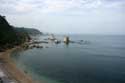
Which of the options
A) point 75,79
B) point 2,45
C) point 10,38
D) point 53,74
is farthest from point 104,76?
point 10,38

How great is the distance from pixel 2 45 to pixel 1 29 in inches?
685

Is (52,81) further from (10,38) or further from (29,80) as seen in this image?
(10,38)

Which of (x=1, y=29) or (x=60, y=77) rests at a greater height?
(x=1, y=29)

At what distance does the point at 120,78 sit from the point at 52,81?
1677 centimetres

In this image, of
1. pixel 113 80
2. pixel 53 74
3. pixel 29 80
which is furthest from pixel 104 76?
pixel 29 80

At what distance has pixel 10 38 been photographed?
11406cm

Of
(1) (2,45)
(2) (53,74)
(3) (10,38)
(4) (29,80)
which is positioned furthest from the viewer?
(3) (10,38)

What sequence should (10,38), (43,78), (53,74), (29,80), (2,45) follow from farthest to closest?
1. (10,38)
2. (2,45)
3. (53,74)
4. (43,78)
5. (29,80)

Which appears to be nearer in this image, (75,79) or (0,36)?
(75,79)

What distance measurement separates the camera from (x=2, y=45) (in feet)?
331

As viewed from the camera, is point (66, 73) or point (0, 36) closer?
point (66, 73)

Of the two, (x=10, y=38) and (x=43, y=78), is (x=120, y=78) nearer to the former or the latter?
(x=43, y=78)

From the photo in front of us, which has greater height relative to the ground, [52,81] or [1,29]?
[1,29]

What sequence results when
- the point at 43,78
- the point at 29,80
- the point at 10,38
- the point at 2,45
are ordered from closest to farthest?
the point at 29,80
the point at 43,78
the point at 2,45
the point at 10,38
